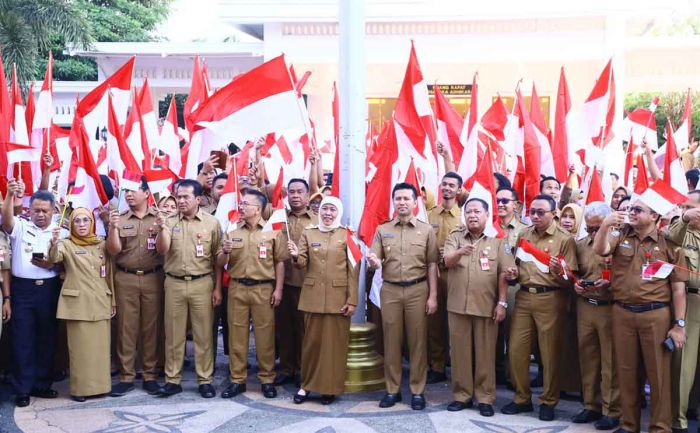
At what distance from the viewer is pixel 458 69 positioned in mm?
17000

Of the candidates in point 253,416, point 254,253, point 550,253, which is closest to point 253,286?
point 254,253

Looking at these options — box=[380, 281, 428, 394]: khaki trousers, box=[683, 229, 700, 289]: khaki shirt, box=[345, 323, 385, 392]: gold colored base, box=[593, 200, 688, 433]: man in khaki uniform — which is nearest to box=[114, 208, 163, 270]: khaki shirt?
box=[345, 323, 385, 392]: gold colored base

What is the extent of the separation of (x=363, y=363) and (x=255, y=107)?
98.0 inches

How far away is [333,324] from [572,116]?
13.9 ft

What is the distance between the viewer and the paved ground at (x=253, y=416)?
612 centimetres

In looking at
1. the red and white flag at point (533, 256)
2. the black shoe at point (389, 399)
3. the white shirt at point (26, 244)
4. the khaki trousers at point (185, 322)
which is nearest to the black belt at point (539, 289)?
the red and white flag at point (533, 256)

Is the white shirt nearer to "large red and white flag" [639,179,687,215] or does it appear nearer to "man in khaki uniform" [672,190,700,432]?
"large red and white flag" [639,179,687,215]

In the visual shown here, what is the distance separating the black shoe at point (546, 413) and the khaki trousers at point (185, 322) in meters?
2.91

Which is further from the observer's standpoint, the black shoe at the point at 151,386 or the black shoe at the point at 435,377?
the black shoe at the point at 435,377

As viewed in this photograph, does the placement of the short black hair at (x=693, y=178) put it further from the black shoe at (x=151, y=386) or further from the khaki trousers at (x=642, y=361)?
the black shoe at (x=151, y=386)

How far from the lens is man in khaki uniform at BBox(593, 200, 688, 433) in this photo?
5594mm

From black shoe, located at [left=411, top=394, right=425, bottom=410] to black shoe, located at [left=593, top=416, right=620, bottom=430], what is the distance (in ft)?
4.61

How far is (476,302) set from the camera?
21.0 ft

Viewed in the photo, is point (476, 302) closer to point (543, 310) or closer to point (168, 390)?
point (543, 310)
